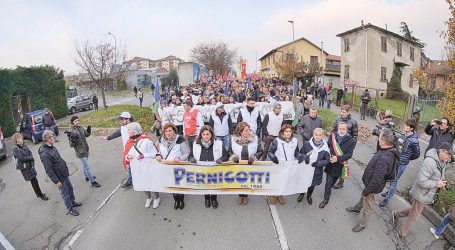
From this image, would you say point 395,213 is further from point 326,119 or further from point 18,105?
point 18,105

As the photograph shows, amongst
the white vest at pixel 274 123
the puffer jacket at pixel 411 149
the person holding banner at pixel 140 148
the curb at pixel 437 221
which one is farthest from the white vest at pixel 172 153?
the curb at pixel 437 221

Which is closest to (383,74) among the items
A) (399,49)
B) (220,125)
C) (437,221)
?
(399,49)

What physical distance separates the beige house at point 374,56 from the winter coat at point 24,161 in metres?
29.3

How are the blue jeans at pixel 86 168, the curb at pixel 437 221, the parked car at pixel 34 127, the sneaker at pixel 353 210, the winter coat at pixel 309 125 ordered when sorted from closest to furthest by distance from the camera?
1. the curb at pixel 437 221
2. the sneaker at pixel 353 210
3. the winter coat at pixel 309 125
4. the blue jeans at pixel 86 168
5. the parked car at pixel 34 127

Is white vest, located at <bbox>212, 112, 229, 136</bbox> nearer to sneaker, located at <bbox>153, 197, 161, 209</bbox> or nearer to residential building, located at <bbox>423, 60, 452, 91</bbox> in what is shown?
sneaker, located at <bbox>153, 197, 161, 209</bbox>

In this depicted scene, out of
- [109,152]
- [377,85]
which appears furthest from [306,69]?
[109,152]

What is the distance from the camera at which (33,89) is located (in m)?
19.3

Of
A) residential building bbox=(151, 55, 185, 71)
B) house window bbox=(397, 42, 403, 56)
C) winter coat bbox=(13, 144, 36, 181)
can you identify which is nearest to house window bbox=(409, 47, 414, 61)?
house window bbox=(397, 42, 403, 56)

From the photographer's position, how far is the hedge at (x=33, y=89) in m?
15.5

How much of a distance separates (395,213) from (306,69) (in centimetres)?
2745

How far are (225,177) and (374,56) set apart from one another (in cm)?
3026

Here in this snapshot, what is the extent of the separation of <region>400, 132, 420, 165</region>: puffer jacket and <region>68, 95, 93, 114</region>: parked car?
25.1m

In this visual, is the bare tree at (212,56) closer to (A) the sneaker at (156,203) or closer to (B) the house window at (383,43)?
(B) the house window at (383,43)

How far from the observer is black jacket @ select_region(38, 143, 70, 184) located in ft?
17.7
